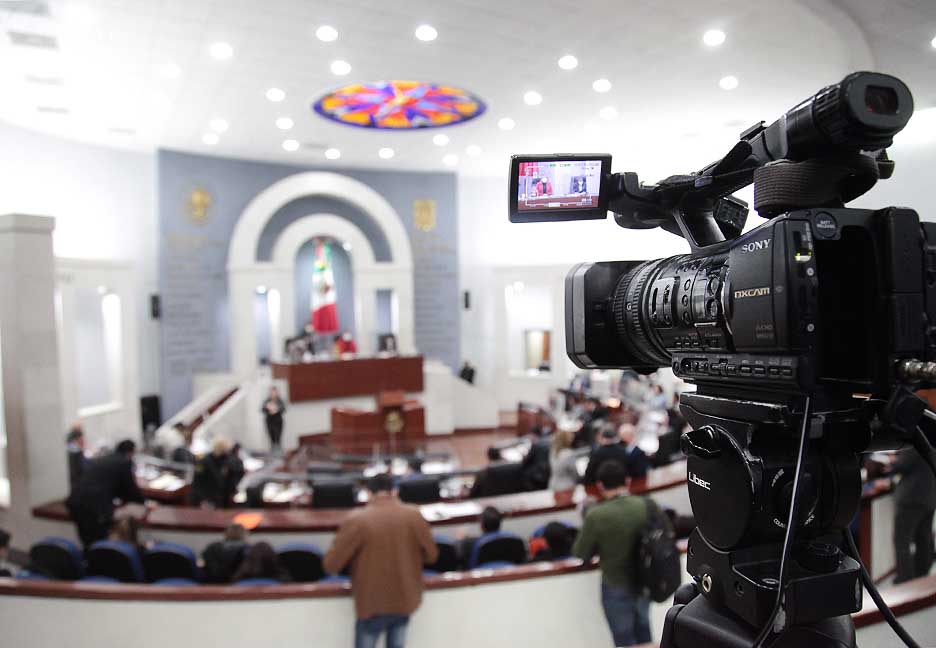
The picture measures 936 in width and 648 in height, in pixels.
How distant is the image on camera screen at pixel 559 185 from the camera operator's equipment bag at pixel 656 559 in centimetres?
163

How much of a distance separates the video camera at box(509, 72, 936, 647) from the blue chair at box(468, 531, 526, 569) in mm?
2927

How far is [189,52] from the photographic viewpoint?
7664 millimetres

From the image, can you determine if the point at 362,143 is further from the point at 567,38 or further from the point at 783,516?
the point at 783,516

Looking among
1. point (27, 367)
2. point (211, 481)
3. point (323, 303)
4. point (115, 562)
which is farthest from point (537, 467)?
point (323, 303)

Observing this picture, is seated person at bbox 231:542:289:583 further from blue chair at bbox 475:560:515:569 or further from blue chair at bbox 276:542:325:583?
blue chair at bbox 475:560:515:569

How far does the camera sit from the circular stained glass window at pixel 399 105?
9.74m

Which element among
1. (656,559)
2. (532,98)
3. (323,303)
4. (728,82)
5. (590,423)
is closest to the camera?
(656,559)

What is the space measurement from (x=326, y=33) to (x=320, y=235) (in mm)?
7640

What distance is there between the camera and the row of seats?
13.0 ft

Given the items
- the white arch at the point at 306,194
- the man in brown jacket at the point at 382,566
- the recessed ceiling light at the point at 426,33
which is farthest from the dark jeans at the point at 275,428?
the man in brown jacket at the point at 382,566

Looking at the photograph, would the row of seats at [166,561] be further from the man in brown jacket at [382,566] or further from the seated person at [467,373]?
the seated person at [467,373]

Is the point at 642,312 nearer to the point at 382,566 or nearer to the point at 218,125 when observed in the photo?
the point at 382,566

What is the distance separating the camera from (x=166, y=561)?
398cm

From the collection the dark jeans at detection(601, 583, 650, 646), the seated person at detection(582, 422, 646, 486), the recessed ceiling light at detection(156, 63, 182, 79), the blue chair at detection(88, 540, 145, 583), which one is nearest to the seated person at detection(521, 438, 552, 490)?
the seated person at detection(582, 422, 646, 486)
